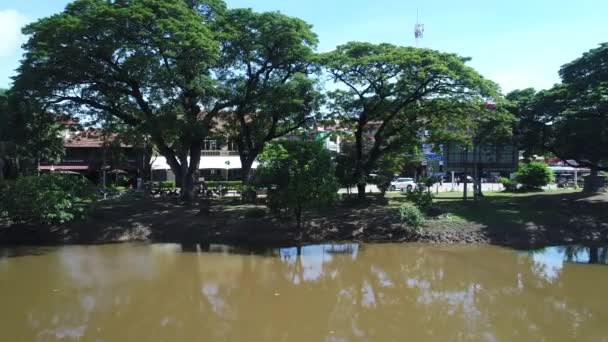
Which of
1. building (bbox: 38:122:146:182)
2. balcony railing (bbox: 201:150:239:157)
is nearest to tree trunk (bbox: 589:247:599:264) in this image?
balcony railing (bbox: 201:150:239:157)

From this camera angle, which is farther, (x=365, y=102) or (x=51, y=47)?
(x=365, y=102)

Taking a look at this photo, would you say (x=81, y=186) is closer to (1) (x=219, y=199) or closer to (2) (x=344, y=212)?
(1) (x=219, y=199)

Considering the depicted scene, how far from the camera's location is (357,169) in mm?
24484

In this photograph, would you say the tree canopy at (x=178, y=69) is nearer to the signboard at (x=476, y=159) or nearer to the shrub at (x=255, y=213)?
the shrub at (x=255, y=213)

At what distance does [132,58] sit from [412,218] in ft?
42.8

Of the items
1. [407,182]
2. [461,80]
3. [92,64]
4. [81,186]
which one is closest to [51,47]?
[92,64]

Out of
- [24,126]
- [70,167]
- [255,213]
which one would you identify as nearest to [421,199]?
[255,213]

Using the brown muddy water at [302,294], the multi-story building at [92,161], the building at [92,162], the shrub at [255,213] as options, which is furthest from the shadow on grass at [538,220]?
the multi-story building at [92,161]

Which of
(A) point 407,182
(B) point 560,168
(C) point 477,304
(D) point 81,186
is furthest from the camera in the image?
(B) point 560,168

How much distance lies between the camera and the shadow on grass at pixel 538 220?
20.1m

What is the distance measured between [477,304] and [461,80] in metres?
12.9

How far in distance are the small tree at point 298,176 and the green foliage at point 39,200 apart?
7.28 meters

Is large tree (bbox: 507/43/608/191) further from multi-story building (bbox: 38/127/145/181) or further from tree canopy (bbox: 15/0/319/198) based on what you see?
multi-story building (bbox: 38/127/145/181)

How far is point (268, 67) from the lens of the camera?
25047mm
